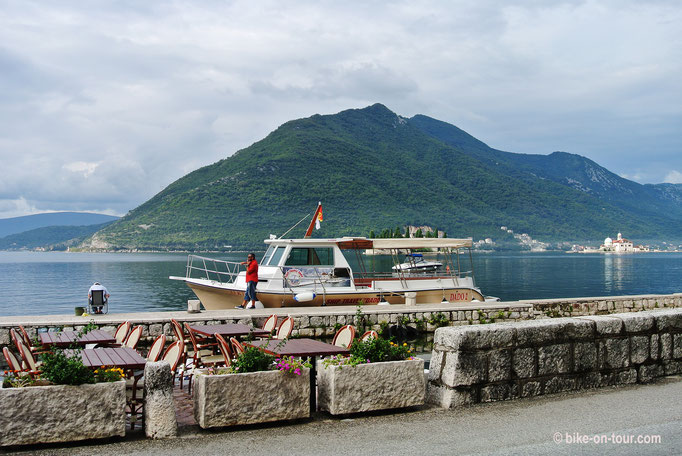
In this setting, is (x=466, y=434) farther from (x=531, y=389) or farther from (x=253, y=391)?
(x=253, y=391)

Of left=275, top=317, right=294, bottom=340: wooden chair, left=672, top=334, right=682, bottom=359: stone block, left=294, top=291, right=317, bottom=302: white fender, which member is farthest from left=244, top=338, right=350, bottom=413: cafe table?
left=294, top=291, right=317, bottom=302: white fender

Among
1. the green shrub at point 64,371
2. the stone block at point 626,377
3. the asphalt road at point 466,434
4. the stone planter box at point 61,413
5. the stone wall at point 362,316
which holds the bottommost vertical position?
the stone wall at point 362,316

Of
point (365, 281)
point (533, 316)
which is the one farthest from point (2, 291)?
point (533, 316)

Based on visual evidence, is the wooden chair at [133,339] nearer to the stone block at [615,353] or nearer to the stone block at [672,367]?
the stone block at [615,353]

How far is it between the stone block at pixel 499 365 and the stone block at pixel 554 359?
43 centimetres

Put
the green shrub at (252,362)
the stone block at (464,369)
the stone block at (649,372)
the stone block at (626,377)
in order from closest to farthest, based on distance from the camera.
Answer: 1. the green shrub at (252,362)
2. the stone block at (464,369)
3. the stone block at (626,377)
4. the stone block at (649,372)

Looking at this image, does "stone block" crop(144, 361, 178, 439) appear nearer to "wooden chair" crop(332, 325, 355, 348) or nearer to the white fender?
"wooden chair" crop(332, 325, 355, 348)

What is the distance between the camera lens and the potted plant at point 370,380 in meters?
5.73

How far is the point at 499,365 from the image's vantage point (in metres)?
6.20

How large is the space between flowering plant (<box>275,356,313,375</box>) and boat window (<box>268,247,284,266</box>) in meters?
13.4

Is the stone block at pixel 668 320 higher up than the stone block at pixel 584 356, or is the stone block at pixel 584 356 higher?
the stone block at pixel 668 320

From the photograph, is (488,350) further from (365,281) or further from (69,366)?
(365,281)

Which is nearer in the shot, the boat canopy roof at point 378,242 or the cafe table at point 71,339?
the cafe table at point 71,339

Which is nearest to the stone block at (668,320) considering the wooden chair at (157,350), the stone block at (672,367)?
the stone block at (672,367)
